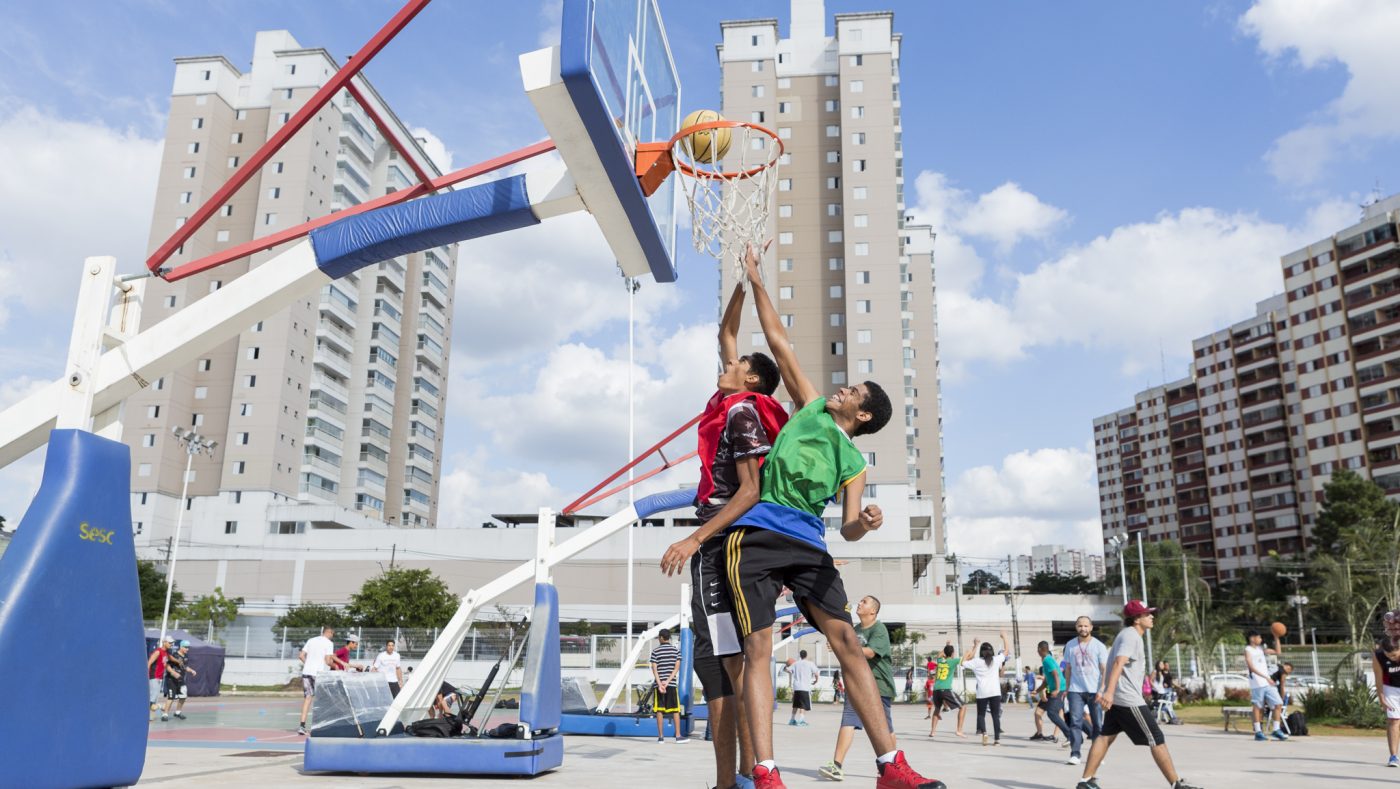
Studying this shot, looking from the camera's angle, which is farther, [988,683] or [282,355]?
[282,355]

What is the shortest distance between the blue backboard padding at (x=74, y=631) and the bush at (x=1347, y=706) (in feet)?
65.8

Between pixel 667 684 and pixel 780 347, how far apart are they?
10.4 metres

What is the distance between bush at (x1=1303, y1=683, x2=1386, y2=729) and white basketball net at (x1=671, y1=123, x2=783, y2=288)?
17.1 metres

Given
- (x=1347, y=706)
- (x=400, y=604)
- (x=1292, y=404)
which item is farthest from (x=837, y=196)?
(x=1347, y=706)

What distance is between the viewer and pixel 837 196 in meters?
66.1

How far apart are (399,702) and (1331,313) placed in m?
84.0

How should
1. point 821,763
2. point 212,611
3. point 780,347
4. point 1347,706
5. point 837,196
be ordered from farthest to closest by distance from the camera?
point 837,196 → point 212,611 → point 1347,706 → point 821,763 → point 780,347

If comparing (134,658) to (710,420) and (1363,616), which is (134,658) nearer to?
(710,420)

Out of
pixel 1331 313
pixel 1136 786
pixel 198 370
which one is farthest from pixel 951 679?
pixel 1331 313

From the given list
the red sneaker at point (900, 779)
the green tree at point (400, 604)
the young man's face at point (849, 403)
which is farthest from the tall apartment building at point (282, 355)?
the red sneaker at point (900, 779)

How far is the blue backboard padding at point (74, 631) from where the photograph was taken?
462 cm

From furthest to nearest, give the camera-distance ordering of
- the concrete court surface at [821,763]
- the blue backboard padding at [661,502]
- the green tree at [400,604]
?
the green tree at [400,604], the blue backboard padding at [661,502], the concrete court surface at [821,763]

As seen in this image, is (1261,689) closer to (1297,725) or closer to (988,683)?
(1297,725)

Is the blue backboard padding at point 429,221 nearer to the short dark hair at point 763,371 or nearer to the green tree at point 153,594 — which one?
the short dark hair at point 763,371
